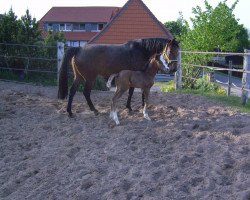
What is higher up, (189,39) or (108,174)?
(189,39)

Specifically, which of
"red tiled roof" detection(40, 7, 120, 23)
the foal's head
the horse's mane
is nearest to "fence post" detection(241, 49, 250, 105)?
the horse's mane

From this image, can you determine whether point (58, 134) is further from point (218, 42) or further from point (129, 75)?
point (218, 42)

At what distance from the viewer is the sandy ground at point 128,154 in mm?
4160

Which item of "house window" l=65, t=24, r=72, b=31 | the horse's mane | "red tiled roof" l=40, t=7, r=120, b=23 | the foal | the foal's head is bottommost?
the foal

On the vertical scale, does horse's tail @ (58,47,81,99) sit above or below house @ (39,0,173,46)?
below

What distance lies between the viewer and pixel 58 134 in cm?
628

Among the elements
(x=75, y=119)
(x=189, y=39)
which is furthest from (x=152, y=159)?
(x=189, y=39)

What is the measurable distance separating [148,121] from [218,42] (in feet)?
52.8

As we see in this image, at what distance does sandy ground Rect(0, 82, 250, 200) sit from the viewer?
13.6 feet

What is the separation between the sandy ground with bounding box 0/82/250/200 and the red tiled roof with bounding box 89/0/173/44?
18.9 metres

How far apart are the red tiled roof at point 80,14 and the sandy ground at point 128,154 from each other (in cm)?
3181

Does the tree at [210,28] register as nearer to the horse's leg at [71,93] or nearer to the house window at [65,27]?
the horse's leg at [71,93]

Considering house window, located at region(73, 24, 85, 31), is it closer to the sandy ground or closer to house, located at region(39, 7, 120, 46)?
house, located at region(39, 7, 120, 46)

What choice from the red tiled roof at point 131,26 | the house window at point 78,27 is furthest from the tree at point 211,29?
the house window at point 78,27
